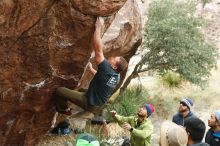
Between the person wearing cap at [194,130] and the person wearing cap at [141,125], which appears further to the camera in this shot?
the person wearing cap at [141,125]

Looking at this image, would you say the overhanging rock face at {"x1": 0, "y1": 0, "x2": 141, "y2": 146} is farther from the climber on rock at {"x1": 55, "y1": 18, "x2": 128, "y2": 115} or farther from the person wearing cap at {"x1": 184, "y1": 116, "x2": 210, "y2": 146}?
the person wearing cap at {"x1": 184, "y1": 116, "x2": 210, "y2": 146}

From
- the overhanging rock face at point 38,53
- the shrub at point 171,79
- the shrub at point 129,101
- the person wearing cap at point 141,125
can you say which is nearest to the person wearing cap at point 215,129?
the person wearing cap at point 141,125

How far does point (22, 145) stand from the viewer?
8891 mm

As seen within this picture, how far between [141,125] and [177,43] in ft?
25.2

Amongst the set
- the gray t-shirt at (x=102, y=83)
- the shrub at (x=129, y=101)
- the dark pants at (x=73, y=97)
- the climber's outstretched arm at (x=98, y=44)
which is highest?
the climber's outstretched arm at (x=98, y=44)

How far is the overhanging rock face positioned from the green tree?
24.0 feet

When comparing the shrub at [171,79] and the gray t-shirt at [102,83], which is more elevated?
the gray t-shirt at [102,83]

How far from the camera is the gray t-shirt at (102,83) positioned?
22.9 ft

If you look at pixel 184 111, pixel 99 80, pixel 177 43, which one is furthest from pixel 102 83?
pixel 177 43

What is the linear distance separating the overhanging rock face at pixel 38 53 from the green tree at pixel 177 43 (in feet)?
24.0

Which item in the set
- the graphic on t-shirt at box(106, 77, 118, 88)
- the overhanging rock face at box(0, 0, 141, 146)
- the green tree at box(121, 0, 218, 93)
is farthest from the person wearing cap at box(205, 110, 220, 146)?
the green tree at box(121, 0, 218, 93)

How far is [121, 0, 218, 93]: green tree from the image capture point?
48.5ft

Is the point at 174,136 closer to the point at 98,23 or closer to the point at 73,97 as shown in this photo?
the point at 98,23

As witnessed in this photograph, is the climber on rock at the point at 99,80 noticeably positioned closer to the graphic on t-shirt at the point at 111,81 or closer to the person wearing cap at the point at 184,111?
the graphic on t-shirt at the point at 111,81
